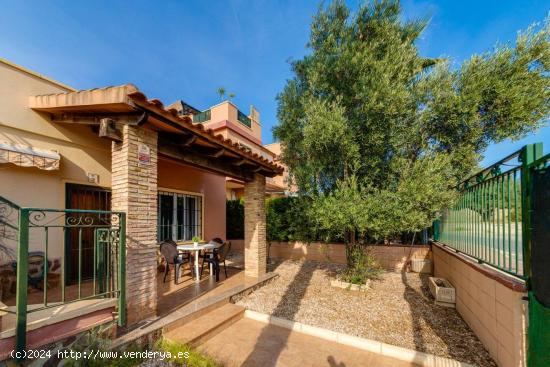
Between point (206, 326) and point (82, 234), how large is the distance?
4376mm

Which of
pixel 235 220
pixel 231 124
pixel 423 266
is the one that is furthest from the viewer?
pixel 231 124

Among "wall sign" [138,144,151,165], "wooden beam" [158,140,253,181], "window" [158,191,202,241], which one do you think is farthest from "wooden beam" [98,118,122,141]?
"window" [158,191,202,241]

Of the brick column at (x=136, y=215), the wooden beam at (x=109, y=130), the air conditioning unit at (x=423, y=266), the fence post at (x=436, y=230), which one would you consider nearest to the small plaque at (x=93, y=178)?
the brick column at (x=136, y=215)

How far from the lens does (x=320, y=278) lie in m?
7.79

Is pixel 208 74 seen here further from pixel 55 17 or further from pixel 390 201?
pixel 390 201

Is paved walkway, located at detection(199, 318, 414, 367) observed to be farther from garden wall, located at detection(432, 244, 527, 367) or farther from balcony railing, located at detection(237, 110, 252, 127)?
balcony railing, located at detection(237, 110, 252, 127)

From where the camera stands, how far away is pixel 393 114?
5711 millimetres

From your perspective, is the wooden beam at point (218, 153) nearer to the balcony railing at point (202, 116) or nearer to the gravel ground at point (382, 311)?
the gravel ground at point (382, 311)

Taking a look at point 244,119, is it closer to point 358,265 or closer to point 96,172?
point 96,172

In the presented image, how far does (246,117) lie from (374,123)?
15.0 metres

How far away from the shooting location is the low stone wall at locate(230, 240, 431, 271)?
8.81 metres

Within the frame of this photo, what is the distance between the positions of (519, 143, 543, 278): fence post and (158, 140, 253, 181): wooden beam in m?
5.43

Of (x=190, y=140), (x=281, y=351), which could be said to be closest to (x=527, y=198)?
(x=281, y=351)

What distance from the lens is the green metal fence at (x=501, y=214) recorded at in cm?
284
